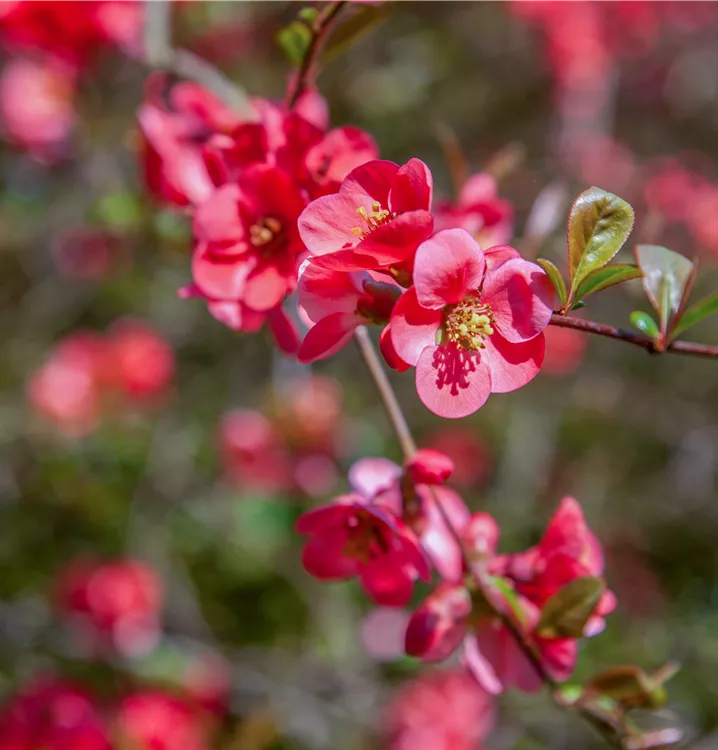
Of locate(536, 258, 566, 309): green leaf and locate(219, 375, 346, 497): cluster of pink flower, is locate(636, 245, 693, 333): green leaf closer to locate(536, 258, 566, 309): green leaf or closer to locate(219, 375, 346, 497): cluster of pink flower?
locate(536, 258, 566, 309): green leaf

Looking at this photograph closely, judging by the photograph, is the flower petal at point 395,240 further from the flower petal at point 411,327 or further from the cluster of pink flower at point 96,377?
the cluster of pink flower at point 96,377

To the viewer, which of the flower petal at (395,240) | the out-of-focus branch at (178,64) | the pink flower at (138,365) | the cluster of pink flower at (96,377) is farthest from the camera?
the pink flower at (138,365)

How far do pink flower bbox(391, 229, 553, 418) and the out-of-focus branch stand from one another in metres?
0.38

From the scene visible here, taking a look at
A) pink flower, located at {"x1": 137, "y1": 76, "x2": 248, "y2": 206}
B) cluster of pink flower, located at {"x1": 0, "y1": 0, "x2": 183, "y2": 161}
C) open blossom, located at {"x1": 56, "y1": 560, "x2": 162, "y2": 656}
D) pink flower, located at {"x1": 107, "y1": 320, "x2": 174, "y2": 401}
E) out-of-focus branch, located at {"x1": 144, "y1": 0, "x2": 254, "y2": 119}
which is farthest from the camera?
pink flower, located at {"x1": 107, "y1": 320, "x2": 174, "y2": 401}

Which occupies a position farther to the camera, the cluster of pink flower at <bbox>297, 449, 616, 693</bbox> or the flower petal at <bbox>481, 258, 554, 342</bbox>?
the cluster of pink flower at <bbox>297, 449, 616, 693</bbox>

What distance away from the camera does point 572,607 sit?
1.83 feet

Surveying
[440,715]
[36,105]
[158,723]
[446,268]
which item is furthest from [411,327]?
[36,105]

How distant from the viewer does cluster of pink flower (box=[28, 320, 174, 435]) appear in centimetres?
214

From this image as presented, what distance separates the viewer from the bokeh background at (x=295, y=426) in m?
1.81

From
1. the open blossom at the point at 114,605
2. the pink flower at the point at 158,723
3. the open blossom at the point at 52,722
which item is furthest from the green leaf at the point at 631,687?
the open blossom at the point at 114,605

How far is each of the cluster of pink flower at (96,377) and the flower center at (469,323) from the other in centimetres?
185

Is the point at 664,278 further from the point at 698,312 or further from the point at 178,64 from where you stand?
the point at 178,64

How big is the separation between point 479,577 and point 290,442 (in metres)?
1.46

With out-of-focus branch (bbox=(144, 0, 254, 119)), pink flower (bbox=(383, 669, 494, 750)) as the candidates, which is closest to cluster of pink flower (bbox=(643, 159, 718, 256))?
pink flower (bbox=(383, 669, 494, 750))
